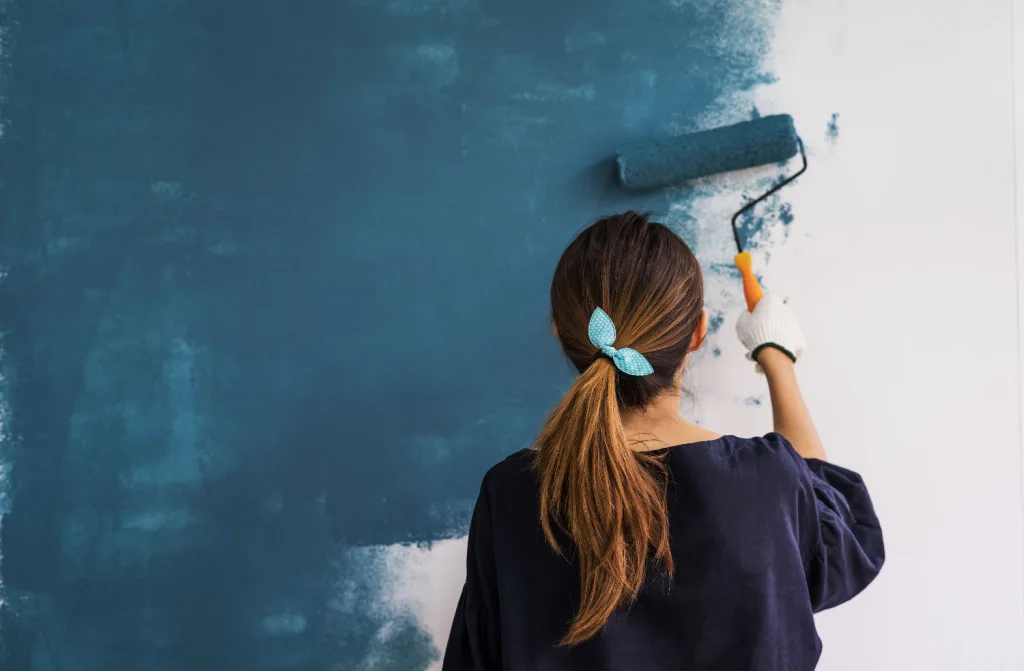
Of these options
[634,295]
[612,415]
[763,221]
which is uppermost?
[763,221]

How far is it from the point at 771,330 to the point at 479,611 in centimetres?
54

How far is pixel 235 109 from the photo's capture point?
4.22ft

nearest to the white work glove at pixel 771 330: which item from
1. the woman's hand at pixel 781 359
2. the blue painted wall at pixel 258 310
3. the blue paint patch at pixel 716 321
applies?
the woman's hand at pixel 781 359

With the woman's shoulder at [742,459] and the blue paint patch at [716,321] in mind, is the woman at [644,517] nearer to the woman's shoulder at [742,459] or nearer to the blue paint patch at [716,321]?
the woman's shoulder at [742,459]

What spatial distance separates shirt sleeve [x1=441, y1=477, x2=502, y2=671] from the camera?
86cm

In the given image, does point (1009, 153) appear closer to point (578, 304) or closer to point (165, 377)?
point (578, 304)

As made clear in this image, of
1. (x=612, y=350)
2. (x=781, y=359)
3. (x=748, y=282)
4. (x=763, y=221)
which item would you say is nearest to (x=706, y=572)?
(x=612, y=350)

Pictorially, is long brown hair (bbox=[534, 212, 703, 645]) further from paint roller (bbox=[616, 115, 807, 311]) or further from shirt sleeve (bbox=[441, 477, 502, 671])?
paint roller (bbox=[616, 115, 807, 311])

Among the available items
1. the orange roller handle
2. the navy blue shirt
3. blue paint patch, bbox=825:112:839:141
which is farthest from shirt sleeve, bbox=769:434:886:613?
blue paint patch, bbox=825:112:839:141

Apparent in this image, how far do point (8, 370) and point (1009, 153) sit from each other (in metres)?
1.62

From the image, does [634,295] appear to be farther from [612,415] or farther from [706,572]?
[706,572]

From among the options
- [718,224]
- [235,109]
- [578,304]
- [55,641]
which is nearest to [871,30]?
[718,224]

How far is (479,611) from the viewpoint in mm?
885

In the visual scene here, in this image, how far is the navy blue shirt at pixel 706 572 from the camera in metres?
0.78
